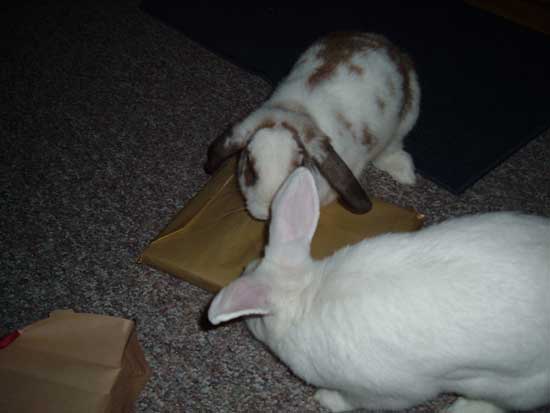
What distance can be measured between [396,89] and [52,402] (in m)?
1.47

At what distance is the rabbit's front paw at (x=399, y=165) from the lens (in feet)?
6.33

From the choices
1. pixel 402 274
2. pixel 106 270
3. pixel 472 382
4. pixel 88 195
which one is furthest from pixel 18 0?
pixel 472 382

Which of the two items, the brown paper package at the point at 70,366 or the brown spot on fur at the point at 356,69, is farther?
the brown spot on fur at the point at 356,69

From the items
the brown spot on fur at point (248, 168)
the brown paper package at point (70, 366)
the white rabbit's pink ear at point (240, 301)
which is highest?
the white rabbit's pink ear at point (240, 301)

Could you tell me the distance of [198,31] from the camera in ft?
8.48

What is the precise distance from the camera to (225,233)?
1.67 meters

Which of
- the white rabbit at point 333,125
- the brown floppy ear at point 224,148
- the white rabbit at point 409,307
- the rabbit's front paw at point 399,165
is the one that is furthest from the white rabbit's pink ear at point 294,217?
the rabbit's front paw at point 399,165

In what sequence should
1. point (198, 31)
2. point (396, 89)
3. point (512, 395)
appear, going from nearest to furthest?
point (512, 395)
point (396, 89)
point (198, 31)

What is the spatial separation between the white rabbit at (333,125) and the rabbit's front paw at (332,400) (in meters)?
0.54

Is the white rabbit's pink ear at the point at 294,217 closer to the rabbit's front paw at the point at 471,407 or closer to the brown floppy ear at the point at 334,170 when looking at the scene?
the brown floppy ear at the point at 334,170

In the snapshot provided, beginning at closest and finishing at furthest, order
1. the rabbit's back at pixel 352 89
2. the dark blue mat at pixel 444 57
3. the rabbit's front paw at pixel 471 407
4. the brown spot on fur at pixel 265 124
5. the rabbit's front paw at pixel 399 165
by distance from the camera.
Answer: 1. the rabbit's front paw at pixel 471 407
2. the brown spot on fur at pixel 265 124
3. the rabbit's back at pixel 352 89
4. the rabbit's front paw at pixel 399 165
5. the dark blue mat at pixel 444 57

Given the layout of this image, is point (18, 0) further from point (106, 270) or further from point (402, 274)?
point (402, 274)

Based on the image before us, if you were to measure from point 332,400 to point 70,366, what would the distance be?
0.68 metres

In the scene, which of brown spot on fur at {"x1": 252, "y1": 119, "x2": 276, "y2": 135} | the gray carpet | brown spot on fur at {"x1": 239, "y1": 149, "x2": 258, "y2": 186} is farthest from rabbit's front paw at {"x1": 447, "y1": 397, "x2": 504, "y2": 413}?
brown spot on fur at {"x1": 252, "y1": 119, "x2": 276, "y2": 135}
